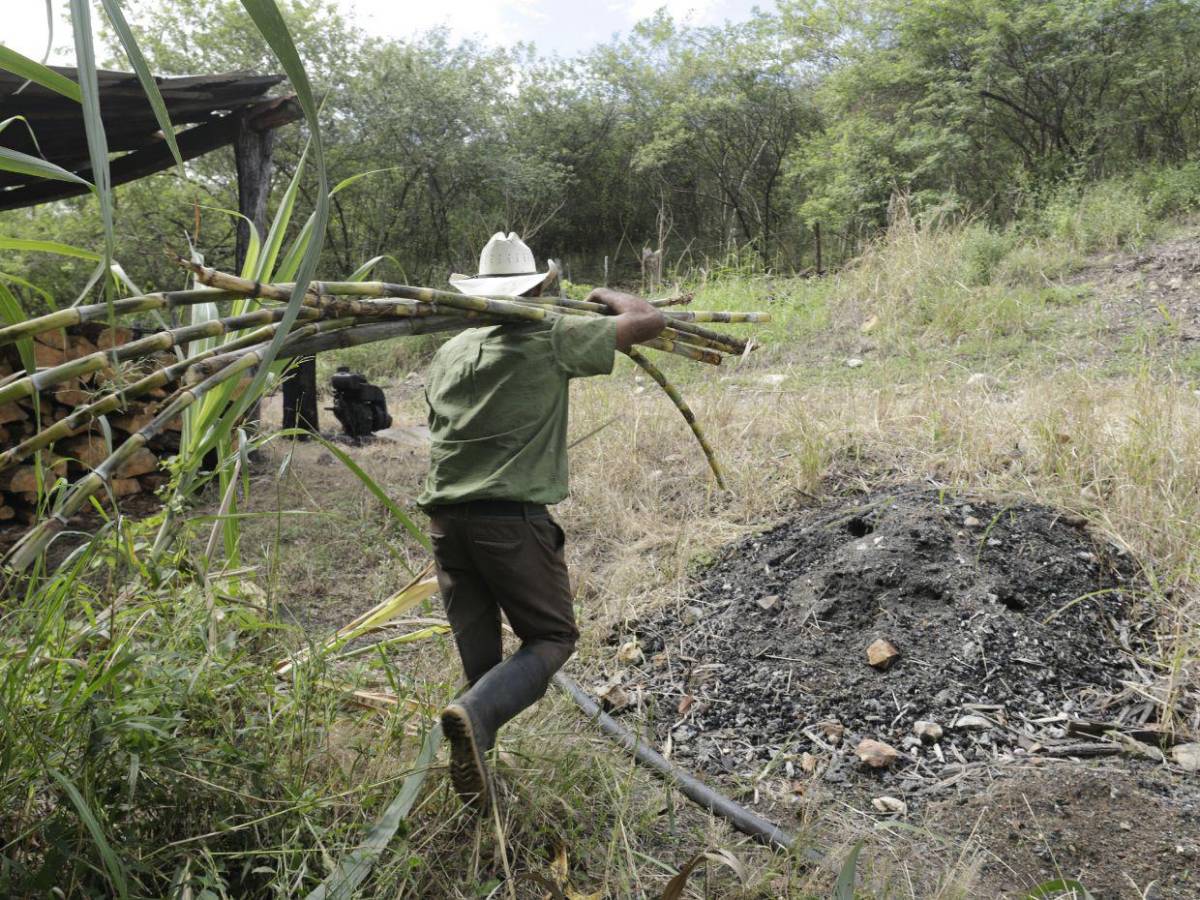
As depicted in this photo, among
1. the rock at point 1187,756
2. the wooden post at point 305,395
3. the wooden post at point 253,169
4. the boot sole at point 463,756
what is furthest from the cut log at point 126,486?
the rock at point 1187,756

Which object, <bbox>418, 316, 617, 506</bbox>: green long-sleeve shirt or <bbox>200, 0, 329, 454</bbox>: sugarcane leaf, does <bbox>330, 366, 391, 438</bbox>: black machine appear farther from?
<bbox>200, 0, 329, 454</bbox>: sugarcane leaf

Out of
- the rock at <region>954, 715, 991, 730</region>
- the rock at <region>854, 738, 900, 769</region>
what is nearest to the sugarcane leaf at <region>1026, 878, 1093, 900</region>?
the rock at <region>854, 738, 900, 769</region>

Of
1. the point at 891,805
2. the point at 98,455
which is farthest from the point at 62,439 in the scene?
the point at 891,805

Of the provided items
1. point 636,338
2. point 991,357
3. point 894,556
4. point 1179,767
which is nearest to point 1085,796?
→ point 1179,767

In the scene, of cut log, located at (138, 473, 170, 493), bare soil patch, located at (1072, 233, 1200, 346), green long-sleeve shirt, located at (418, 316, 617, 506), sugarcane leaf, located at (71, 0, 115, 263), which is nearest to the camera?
sugarcane leaf, located at (71, 0, 115, 263)

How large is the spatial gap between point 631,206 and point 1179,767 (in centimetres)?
1673

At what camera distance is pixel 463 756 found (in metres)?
1.78

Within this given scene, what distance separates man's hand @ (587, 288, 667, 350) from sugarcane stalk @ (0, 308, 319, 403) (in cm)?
85

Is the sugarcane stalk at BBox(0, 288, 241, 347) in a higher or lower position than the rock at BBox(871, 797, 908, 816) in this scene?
higher

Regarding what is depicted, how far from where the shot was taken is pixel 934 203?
429 inches

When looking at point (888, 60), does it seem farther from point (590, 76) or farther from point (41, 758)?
point (41, 758)

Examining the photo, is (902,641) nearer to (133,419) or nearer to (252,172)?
(133,419)

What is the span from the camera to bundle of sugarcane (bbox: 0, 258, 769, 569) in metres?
1.19

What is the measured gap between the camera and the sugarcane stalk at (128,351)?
1138 mm
